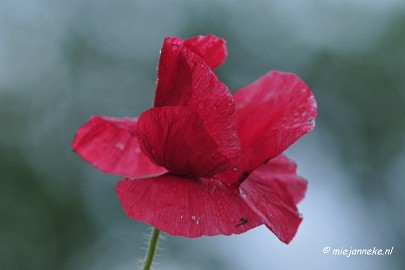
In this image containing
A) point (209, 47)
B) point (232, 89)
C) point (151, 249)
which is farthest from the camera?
point (232, 89)

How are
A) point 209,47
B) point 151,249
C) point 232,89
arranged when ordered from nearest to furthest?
point 151,249, point 209,47, point 232,89

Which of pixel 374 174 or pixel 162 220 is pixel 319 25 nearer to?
pixel 374 174

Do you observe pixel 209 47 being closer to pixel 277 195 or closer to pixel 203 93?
pixel 203 93

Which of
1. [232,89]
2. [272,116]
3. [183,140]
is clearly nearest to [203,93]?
[183,140]

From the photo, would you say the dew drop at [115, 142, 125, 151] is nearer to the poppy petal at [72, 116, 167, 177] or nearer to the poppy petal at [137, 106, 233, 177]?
the poppy petal at [72, 116, 167, 177]

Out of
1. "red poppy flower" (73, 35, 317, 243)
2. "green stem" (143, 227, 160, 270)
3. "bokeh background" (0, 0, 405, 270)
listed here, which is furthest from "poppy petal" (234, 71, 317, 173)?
"bokeh background" (0, 0, 405, 270)
